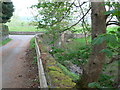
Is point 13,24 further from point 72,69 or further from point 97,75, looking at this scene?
point 97,75

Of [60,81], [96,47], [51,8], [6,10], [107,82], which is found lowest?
[60,81]

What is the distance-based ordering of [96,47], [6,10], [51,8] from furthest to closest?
[6,10]
[51,8]
[96,47]

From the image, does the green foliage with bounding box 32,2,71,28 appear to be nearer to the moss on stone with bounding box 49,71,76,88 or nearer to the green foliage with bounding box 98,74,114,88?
the moss on stone with bounding box 49,71,76,88

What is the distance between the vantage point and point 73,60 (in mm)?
6301

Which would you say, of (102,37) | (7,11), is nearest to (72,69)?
(102,37)

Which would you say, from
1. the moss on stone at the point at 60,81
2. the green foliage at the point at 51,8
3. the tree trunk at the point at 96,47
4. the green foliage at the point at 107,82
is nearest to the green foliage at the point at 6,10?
the green foliage at the point at 51,8

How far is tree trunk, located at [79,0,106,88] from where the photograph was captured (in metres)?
3.70

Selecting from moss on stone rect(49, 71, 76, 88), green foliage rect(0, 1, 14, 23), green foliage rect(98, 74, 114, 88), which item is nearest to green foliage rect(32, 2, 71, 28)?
moss on stone rect(49, 71, 76, 88)

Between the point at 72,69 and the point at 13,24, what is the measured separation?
4840 cm

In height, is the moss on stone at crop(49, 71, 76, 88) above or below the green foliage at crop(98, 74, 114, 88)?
below

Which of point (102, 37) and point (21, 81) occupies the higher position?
point (102, 37)

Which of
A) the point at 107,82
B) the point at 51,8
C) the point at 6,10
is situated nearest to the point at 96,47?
the point at 107,82

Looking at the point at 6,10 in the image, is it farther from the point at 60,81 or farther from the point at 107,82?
the point at 107,82

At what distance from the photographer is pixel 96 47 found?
376 cm
